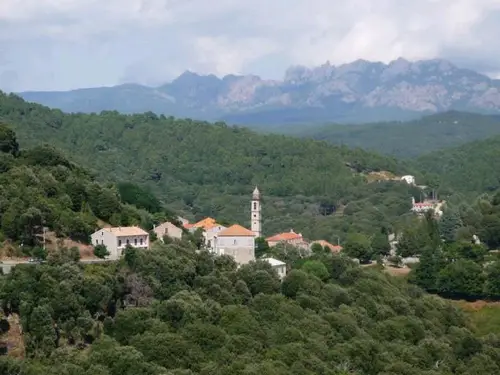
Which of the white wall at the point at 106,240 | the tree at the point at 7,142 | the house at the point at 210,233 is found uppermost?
the tree at the point at 7,142

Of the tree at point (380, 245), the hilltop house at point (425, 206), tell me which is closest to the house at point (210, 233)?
the tree at point (380, 245)

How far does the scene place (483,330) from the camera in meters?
47.3

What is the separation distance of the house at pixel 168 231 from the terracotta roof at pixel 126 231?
14.1ft

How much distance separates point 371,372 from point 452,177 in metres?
105

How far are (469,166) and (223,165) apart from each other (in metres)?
38.9

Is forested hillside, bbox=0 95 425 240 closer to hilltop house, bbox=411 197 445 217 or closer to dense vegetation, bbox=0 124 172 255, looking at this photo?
hilltop house, bbox=411 197 445 217

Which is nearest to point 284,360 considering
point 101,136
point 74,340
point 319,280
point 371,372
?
point 371,372

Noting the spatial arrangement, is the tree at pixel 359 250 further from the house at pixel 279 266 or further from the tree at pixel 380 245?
the house at pixel 279 266

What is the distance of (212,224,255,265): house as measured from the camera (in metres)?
48.7

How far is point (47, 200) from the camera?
42.2 meters

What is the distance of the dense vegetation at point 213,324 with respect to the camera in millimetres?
31250

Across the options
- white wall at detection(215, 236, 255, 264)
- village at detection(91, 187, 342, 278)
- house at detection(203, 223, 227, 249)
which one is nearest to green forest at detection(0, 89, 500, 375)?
village at detection(91, 187, 342, 278)

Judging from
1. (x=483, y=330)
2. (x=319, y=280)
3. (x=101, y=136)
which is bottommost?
(x=483, y=330)

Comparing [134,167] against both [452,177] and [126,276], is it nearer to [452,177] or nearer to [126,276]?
[452,177]
